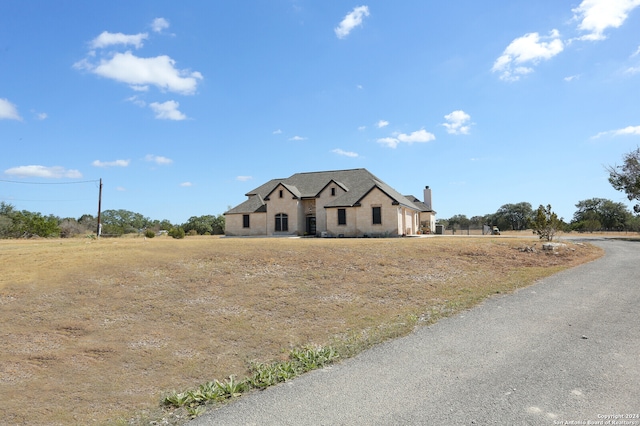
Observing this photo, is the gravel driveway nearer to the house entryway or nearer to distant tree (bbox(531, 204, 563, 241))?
distant tree (bbox(531, 204, 563, 241))

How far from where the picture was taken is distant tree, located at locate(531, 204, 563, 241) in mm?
23906

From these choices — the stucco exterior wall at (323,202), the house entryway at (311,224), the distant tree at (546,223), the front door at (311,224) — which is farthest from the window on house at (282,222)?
the distant tree at (546,223)

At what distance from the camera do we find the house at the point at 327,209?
34562 millimetres

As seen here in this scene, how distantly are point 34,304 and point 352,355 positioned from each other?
1006 cm

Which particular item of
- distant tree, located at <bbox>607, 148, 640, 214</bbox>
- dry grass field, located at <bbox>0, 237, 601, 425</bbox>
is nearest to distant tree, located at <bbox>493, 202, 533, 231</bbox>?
distant tree, located at <bbox>607, 148, 640, 214</bbox>

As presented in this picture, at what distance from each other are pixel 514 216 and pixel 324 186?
63.8 m

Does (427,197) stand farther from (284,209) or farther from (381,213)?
(284,209)

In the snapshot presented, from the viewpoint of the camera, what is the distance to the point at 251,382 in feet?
19.9

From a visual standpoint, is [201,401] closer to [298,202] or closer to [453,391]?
[453,391]

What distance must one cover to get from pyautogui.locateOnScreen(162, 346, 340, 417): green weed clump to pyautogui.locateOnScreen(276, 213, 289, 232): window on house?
104ft

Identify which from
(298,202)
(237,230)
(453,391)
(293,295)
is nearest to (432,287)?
(293,295)

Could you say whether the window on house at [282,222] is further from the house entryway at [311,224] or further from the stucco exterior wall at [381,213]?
the stucco exterior wall at [381,213]

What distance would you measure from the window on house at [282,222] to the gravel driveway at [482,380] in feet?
101

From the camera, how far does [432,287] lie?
12734 mm
